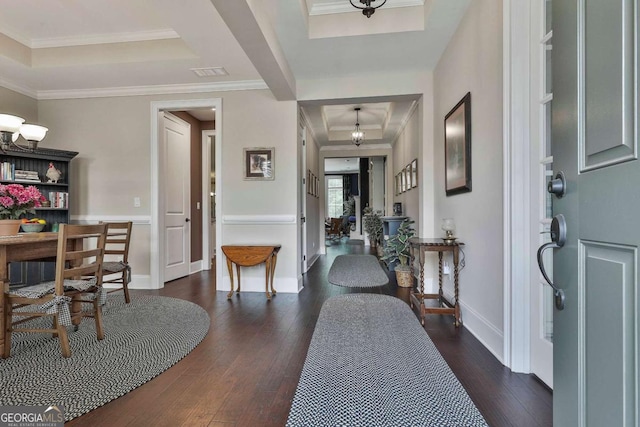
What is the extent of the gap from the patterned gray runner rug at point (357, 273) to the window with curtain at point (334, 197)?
27.6 feet

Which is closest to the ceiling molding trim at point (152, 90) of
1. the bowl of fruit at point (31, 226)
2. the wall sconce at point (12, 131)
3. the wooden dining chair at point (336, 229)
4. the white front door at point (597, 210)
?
the wall sconce at point (12, 131)

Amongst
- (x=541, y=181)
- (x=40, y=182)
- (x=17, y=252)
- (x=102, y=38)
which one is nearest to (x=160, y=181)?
(x=40, y=182)

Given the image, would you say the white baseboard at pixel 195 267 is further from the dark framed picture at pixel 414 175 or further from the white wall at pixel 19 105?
the dark framed picture at pixel 414 175

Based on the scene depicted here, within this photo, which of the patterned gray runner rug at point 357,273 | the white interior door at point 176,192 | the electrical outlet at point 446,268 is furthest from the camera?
the white interior door at point 176,192

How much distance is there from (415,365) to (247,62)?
313 centimetres

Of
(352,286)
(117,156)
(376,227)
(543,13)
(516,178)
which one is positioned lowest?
(352,286)

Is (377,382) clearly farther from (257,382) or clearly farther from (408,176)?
(408,176)

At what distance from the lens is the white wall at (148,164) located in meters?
3.67

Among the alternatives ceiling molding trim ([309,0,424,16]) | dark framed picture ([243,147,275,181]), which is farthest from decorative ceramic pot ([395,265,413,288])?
ceiling molding trim ([309,0,424,16])

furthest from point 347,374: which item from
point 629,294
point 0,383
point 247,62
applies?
point 247,62

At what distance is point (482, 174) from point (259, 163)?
8.02ft

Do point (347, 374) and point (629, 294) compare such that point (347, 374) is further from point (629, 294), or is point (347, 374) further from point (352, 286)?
point (352, 286)

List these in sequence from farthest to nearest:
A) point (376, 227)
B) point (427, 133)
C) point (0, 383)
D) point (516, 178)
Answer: point (376, 227) < point (427, 133) < point (516, 178) < point (0, 383)

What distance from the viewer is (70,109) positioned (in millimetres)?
3943
